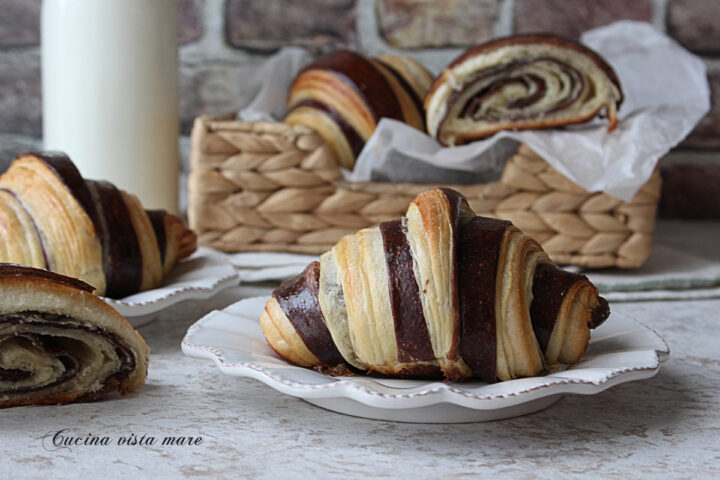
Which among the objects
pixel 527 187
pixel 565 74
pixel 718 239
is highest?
pixel 565 74

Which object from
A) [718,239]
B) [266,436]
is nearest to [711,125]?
[718,239]

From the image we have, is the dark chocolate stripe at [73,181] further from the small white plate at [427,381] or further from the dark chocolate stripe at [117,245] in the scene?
the small white plate at [427,381]

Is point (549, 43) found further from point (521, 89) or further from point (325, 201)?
point (325, 201)

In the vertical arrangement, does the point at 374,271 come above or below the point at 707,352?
above

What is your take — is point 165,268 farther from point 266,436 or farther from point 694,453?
point 694,453

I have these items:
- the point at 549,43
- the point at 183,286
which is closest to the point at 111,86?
the point at 183,286

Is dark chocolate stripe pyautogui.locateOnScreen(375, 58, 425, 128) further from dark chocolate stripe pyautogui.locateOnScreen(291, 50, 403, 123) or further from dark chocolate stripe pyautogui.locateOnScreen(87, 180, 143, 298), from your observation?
dark chocolate stripe pyautogui.locateOnScreen(87, 180, 143, 298)

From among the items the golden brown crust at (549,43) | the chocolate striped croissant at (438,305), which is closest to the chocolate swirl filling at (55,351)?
the chocolate striped croissant at (438,305)

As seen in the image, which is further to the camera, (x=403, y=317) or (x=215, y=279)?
(x=215, y=279)
